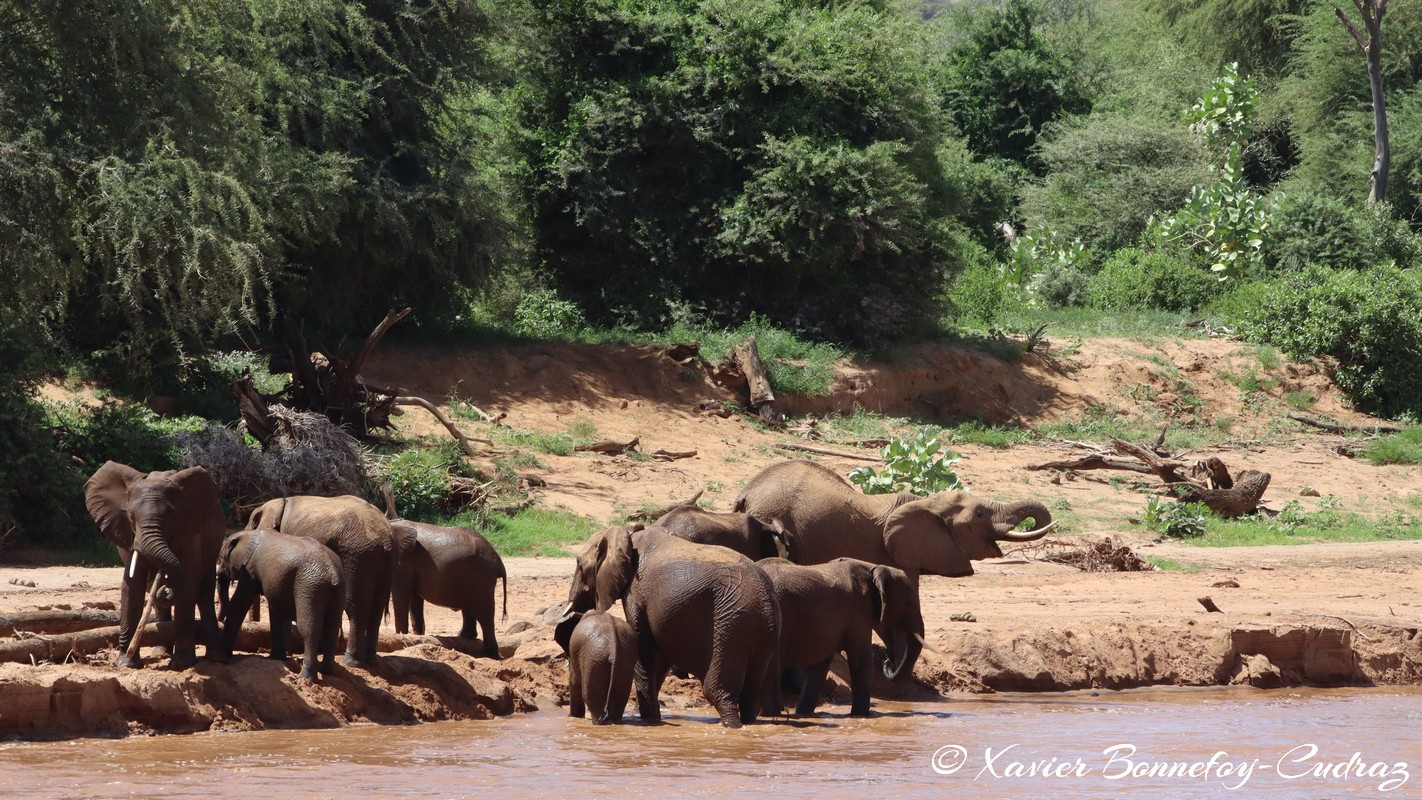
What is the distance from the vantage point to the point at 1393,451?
24.8m

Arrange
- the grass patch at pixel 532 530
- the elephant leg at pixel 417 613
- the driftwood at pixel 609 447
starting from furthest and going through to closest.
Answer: the driftwood at pixel 609 447 < the grass patch at pixel 532 530 < the elephant leg at pixel 417 613

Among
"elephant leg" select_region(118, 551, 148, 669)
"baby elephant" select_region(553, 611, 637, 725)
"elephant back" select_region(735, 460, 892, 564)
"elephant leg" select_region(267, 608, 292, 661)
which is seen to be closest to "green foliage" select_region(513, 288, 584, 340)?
"elephant back" select_region(735, 460, 892, 564)

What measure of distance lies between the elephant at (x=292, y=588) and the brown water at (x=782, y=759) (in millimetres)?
541

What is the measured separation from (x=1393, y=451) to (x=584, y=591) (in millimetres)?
18168

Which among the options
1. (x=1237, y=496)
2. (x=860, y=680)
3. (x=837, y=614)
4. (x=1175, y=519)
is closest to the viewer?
(x=837, y=614)

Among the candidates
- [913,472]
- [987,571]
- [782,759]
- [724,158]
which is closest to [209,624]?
[782,759]

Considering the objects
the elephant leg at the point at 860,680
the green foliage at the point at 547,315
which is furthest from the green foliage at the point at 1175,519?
the green foliage at the point at 547,315

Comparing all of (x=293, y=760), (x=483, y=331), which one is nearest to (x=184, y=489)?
(x=293, y=760)

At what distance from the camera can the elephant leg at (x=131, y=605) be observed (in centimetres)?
923

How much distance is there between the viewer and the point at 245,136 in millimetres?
19328

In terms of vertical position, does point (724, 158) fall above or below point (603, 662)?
above

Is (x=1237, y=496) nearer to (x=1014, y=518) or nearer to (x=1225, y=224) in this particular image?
(x=1014, y=518)

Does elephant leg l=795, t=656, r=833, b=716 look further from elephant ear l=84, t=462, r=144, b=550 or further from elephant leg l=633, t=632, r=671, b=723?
elephant ear l=84, t=462, r=144, b=550

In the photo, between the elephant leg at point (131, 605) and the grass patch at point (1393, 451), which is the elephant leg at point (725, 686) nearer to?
the elephant leg at point (131, 605)
